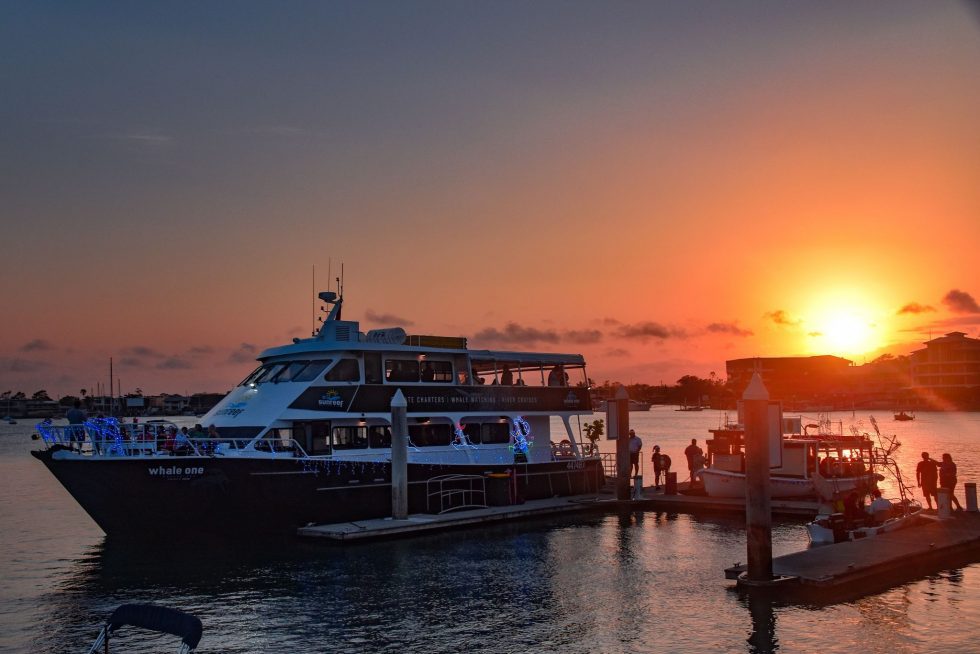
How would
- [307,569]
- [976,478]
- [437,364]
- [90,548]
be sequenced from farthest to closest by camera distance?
[976,478] → [437,364] → [90,548] → [307,569]

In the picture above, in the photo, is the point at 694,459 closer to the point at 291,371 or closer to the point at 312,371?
the point at 312,371

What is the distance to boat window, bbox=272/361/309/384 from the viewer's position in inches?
1087

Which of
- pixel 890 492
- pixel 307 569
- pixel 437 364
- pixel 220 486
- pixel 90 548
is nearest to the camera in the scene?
→ pixel 307 569

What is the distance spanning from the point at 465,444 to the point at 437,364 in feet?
9.80

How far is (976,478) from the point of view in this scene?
53594 mm

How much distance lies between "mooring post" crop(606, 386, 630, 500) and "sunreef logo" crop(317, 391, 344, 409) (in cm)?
1039

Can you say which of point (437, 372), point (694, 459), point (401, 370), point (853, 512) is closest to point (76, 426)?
point (401, 370)

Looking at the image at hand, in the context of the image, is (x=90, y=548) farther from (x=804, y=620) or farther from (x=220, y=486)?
Result: (x=804, y=620)

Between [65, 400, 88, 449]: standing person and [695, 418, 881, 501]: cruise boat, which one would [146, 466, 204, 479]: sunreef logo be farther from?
[695, 418, 881, 501]: cruise boat

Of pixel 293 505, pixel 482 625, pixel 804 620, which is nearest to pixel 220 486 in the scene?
pixel 293 505

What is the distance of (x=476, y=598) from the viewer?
62.1ft

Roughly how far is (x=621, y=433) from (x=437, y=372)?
7231 mm

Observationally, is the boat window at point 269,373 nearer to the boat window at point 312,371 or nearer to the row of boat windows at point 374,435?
the boat window at point 312,371

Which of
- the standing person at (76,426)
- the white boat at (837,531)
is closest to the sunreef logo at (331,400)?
the standing person at (76,426)
